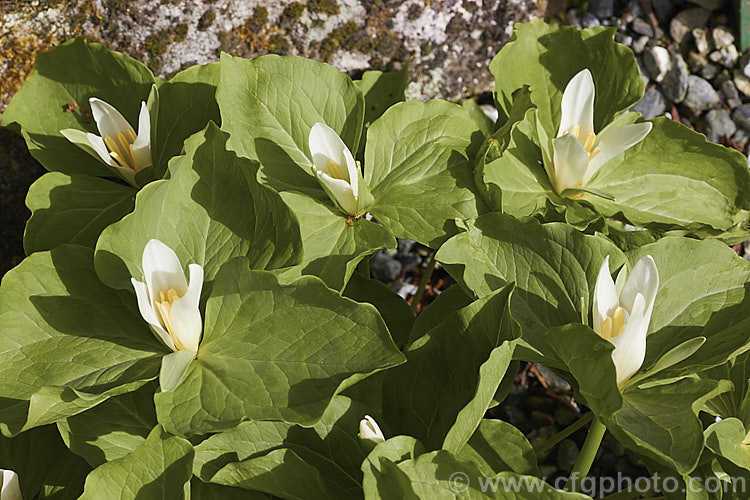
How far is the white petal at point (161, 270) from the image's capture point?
1305 mm

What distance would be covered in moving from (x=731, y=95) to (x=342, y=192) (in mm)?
1939

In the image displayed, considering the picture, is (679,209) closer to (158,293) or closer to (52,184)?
(158,293)

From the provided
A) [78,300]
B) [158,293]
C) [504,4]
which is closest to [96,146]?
[78,300]

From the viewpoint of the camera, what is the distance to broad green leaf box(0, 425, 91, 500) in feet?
4.95

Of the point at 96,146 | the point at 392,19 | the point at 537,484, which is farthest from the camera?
the point at 392,19

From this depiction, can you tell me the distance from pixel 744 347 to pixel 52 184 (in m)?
1.54

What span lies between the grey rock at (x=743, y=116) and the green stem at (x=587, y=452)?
1798 millimetres

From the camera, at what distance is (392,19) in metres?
2.12

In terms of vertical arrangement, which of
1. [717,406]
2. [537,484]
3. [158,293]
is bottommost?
[717,406]

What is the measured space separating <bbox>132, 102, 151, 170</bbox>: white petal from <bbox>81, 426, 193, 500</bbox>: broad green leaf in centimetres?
69

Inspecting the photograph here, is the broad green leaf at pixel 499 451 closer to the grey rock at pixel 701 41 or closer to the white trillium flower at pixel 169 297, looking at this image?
the white trillium flower at pixel 169 297

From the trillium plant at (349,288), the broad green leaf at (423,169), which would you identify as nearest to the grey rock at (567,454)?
the trillium plant at (349,288)

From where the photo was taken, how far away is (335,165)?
153cm

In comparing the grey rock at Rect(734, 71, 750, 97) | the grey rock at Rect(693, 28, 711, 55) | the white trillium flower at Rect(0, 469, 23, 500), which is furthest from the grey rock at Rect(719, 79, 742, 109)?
the white trillium flower at Rect(0, 469, 23, 500)
